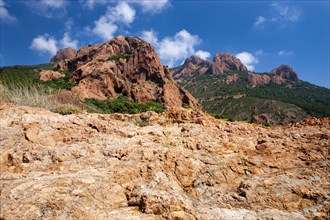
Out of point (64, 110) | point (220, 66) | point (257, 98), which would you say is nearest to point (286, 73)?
point (220, 66)

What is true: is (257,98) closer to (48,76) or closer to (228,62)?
(48,76)

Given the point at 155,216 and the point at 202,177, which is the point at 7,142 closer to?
the point at 155,216

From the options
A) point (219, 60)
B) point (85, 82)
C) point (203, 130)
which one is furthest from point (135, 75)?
point (219, 60)

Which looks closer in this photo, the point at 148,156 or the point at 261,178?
the point at 261,178

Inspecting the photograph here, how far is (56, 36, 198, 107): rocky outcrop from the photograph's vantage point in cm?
6375

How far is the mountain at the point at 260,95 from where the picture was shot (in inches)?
3415

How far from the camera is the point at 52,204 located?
4398 mm

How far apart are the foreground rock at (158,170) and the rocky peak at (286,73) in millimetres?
162607

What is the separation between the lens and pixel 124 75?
74.9 meters

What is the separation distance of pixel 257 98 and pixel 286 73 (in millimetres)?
66978

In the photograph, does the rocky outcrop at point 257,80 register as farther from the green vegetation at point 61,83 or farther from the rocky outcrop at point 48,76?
the rocky outcrop at point 48,76

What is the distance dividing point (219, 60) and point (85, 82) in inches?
5364

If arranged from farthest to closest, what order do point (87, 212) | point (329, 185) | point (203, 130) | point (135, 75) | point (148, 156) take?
point (135, 75)
point (203, 130)
point (148, 156)
point (329, 185)
point (87, 212)

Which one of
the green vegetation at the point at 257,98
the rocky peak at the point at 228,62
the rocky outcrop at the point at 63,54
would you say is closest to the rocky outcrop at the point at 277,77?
the green vegetation at the point at 257,98
